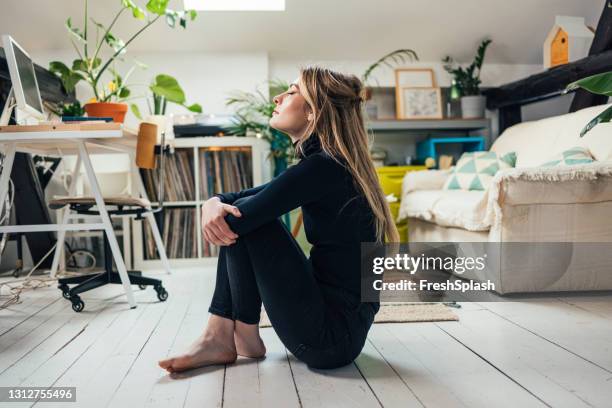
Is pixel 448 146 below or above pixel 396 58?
below

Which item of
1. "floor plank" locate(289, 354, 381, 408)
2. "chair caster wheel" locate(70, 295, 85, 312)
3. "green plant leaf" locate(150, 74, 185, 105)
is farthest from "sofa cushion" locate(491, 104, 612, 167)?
"chair caster wheel" locate(70, 295, 85, 312)

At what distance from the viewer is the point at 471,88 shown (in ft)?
13.9

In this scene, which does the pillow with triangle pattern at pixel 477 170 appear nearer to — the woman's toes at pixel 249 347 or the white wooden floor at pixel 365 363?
the white wooden floor at pixel 365 363

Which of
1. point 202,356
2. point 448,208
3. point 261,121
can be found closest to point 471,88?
point 261,121

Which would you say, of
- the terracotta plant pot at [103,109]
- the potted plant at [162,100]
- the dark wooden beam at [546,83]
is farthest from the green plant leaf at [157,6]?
the dark wooden beam at [546,83]

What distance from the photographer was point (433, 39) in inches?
163

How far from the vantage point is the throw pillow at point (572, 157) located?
262 centimetres

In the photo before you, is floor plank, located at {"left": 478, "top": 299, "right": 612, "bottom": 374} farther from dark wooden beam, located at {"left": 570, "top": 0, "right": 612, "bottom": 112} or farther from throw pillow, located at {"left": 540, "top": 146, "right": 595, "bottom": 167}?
dark wooden beam, located at {"left": 570, "top": 0, "right": 612, "bottom": 112}

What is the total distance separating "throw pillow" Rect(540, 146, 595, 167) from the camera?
2615 mm

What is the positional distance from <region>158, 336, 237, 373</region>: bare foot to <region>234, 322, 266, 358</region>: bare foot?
0.11 feet

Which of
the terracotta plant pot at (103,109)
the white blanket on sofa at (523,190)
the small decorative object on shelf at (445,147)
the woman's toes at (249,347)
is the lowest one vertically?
the woman's toes at (249,347)

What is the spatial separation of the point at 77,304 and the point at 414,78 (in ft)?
10.0

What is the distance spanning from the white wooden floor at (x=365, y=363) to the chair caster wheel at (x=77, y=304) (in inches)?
1.4

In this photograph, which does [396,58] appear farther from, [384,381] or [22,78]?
[384,381]
